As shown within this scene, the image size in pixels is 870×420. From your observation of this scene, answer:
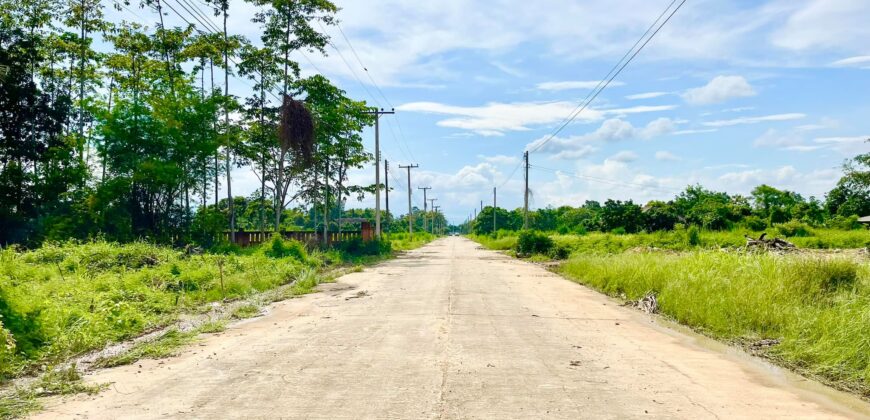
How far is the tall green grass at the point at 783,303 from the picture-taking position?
22.4 ft

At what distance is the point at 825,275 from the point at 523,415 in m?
7.33

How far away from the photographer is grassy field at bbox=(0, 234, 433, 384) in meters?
7.45

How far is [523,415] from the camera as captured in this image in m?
4.98

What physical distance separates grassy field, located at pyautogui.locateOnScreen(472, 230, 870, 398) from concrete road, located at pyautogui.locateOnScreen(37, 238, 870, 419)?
0.49 m

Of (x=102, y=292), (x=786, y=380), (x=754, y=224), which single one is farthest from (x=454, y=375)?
(x=754, y=224)

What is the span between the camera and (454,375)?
6340mm

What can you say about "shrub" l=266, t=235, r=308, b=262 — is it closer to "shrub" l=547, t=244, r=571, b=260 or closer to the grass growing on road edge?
"shrub" l=547, t=244, r=571, b=260

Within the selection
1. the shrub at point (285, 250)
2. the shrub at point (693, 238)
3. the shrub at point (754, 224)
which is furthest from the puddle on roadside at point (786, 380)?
the shrub at point (754, 224)

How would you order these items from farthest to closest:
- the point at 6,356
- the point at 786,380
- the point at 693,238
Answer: the point at 693,238
the point at 786,380
the point at 6,356

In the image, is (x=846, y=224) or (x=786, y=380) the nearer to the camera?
(x=786, y=380)

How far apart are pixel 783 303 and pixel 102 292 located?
461 inches

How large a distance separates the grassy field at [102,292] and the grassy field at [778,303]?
8.36 metres

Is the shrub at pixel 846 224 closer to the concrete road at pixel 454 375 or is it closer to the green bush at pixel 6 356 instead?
the concrete road at pixel 454 375

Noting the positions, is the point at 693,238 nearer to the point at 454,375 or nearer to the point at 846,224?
the point at 846,224
